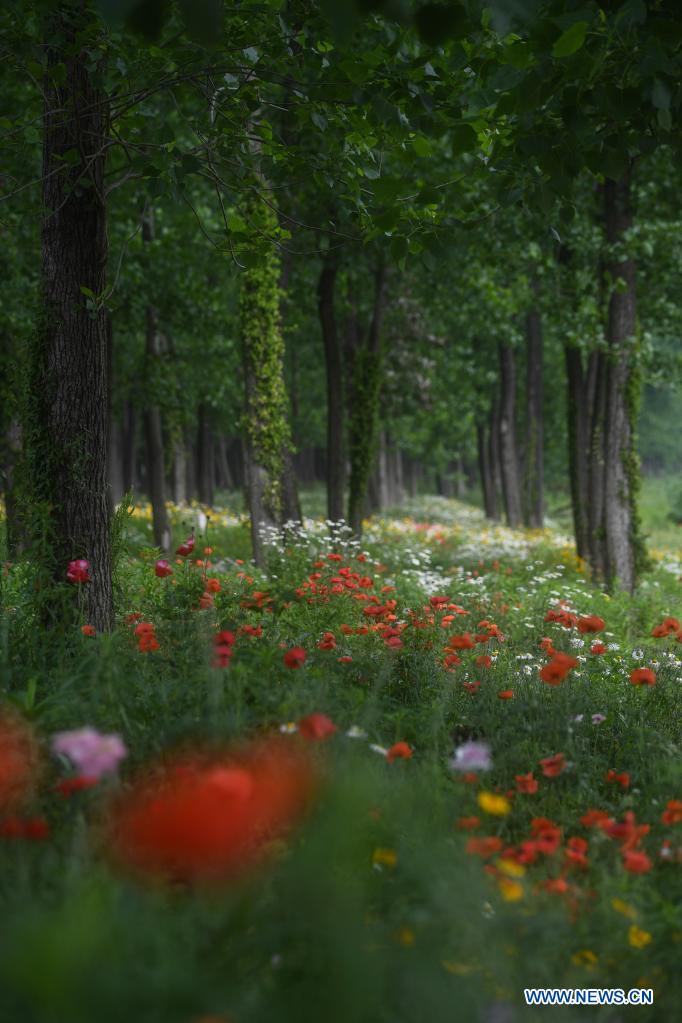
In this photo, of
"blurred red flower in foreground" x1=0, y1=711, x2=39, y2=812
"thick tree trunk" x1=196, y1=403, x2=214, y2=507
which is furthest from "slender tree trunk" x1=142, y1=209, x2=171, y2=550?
"thick tree trunk" x1=196, y1=403, x2=214, y2=507

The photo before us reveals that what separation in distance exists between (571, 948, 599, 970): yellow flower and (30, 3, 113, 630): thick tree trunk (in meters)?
3.58

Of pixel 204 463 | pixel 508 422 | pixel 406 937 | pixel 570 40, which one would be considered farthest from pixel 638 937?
pixel 204 463

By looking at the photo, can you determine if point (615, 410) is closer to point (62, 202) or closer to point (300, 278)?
point (300, 278)

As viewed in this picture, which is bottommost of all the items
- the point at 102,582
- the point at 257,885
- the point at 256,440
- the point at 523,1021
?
the point at 523,1021

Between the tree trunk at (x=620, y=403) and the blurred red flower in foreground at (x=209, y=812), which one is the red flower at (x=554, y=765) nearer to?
the blurred red flower in foreground at (x=209, y=812)

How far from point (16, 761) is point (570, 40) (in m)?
3.63

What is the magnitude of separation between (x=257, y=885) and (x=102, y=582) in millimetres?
3076

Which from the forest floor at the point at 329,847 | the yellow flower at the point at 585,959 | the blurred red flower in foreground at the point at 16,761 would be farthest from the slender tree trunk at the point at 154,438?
the yellow flower at the point at 585,959

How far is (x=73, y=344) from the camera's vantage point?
5512mm

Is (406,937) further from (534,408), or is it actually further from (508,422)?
(508,422)

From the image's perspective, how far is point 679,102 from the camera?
13.8 ft

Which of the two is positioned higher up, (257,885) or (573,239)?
(573,239)

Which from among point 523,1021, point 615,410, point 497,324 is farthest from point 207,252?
point 523,1021

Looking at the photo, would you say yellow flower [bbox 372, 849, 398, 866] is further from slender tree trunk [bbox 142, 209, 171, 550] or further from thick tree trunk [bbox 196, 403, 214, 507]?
thick tree trunk [bbox 196, 403, 214, 507]
